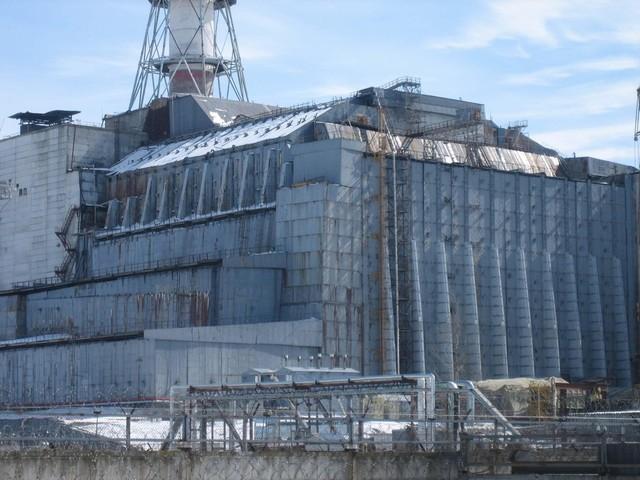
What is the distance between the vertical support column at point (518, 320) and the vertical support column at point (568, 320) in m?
5.09

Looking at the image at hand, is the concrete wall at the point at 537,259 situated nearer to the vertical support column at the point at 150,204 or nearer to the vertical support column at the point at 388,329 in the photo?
the vertical support column at the point at 388,329

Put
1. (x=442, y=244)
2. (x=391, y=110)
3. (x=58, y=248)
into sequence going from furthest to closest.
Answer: (x=58, y=248) → (x=391, y=110) → (x=442, y=244)

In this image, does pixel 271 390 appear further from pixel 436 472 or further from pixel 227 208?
pixel 227 208

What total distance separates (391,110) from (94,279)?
Result: 32.5 meters

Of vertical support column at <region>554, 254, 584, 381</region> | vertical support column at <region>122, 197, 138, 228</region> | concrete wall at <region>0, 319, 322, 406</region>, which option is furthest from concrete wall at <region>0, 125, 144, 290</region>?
vertical support column at <region>554, 254, 584, 381</region>

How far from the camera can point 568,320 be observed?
133625 millimetres

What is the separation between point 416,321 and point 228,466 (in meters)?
76.2

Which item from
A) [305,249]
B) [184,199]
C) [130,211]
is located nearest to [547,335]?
[305,249]

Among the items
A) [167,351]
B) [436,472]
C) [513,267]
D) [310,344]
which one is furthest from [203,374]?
[436,472]

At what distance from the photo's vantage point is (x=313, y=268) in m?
116

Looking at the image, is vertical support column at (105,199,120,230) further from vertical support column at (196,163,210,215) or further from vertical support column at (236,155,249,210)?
vertical support column at (236,155,249,210)

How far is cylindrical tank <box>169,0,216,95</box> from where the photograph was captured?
520 feet

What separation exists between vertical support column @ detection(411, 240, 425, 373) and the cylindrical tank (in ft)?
150

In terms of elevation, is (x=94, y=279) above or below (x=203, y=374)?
above
